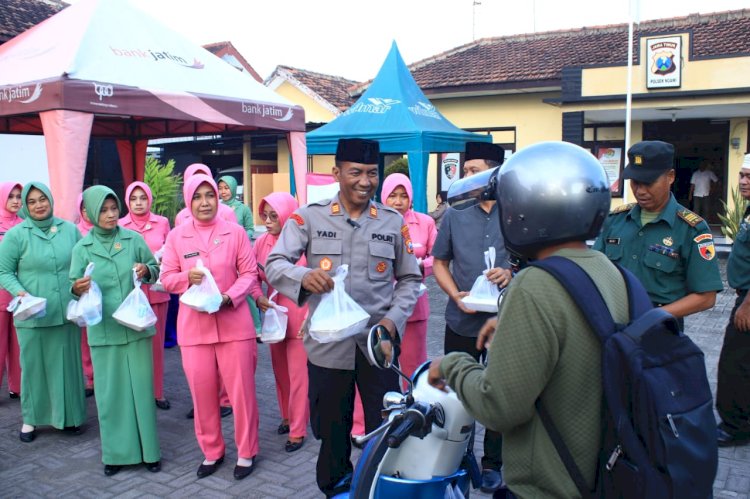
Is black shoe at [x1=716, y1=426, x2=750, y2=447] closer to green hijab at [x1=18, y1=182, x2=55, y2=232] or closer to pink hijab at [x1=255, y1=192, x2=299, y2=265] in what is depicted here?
pink hijab at [x1=255, y1=192, x2=299, y2=265]

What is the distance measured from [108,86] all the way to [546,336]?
19.2ft

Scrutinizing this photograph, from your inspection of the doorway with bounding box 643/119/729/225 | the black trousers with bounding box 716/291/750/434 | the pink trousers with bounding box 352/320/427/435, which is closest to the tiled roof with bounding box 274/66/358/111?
the doorway with bounding box 643/119/729/225

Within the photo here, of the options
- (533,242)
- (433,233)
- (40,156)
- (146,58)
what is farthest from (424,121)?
(533,242)

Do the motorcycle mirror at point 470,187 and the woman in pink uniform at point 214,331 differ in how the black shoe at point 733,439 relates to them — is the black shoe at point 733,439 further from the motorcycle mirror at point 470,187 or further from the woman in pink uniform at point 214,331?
the woman in pink uniform at point 214,331

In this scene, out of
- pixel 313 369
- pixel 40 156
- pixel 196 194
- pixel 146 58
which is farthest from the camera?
pixel 40 156

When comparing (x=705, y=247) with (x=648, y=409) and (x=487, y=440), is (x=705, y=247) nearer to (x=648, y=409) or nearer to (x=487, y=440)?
(x=487, y=440)

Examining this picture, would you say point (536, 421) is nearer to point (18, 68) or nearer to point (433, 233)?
point (433, 233)

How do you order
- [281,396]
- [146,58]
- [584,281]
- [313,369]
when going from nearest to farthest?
1. [584,281]
2. [313,369]
3. [281,396]
4. [146,58]

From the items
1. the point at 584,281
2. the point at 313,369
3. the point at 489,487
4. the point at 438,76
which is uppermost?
the point at 438,76

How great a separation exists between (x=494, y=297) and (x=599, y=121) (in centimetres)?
1515

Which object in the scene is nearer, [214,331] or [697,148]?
[214,331]

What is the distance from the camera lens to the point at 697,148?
61.9 ft

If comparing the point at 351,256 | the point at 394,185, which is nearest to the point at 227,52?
the point at 394,185

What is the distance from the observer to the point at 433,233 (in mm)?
5680
